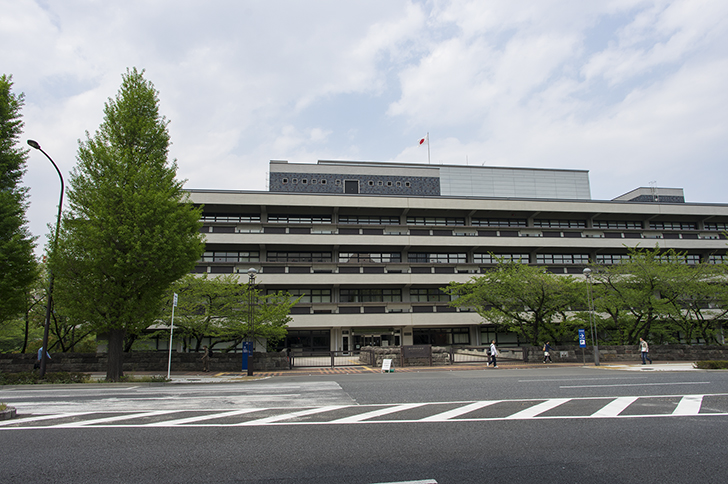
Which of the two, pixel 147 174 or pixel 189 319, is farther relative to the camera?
pixel 189 319

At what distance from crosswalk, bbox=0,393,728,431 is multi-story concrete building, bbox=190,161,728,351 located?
3332cm

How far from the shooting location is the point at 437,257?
4834 cm

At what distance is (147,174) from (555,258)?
151 feet

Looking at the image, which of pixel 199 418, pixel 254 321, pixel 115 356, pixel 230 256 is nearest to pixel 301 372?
pixel 254 321

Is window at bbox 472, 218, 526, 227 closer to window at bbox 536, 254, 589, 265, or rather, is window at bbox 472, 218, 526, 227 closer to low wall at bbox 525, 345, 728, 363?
window at bbox 536, 254, 589, 265

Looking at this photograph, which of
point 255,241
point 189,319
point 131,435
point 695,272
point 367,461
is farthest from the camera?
point 255,241

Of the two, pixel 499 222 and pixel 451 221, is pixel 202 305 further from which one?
pixel 499 222

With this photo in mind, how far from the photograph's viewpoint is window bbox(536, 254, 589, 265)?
4984 centimetres

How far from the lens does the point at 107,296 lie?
59.6 feet

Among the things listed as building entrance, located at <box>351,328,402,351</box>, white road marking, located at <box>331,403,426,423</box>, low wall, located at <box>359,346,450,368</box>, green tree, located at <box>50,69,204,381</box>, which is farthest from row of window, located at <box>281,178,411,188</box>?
white road marking, located at <box>331,403,426,423</box>

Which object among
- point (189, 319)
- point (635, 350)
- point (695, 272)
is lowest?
point (635, 350)

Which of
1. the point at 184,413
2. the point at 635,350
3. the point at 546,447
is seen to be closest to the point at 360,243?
the point at 635,350

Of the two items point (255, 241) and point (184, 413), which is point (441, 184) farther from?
point (184, 413)

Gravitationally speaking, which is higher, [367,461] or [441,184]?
[441,184]
